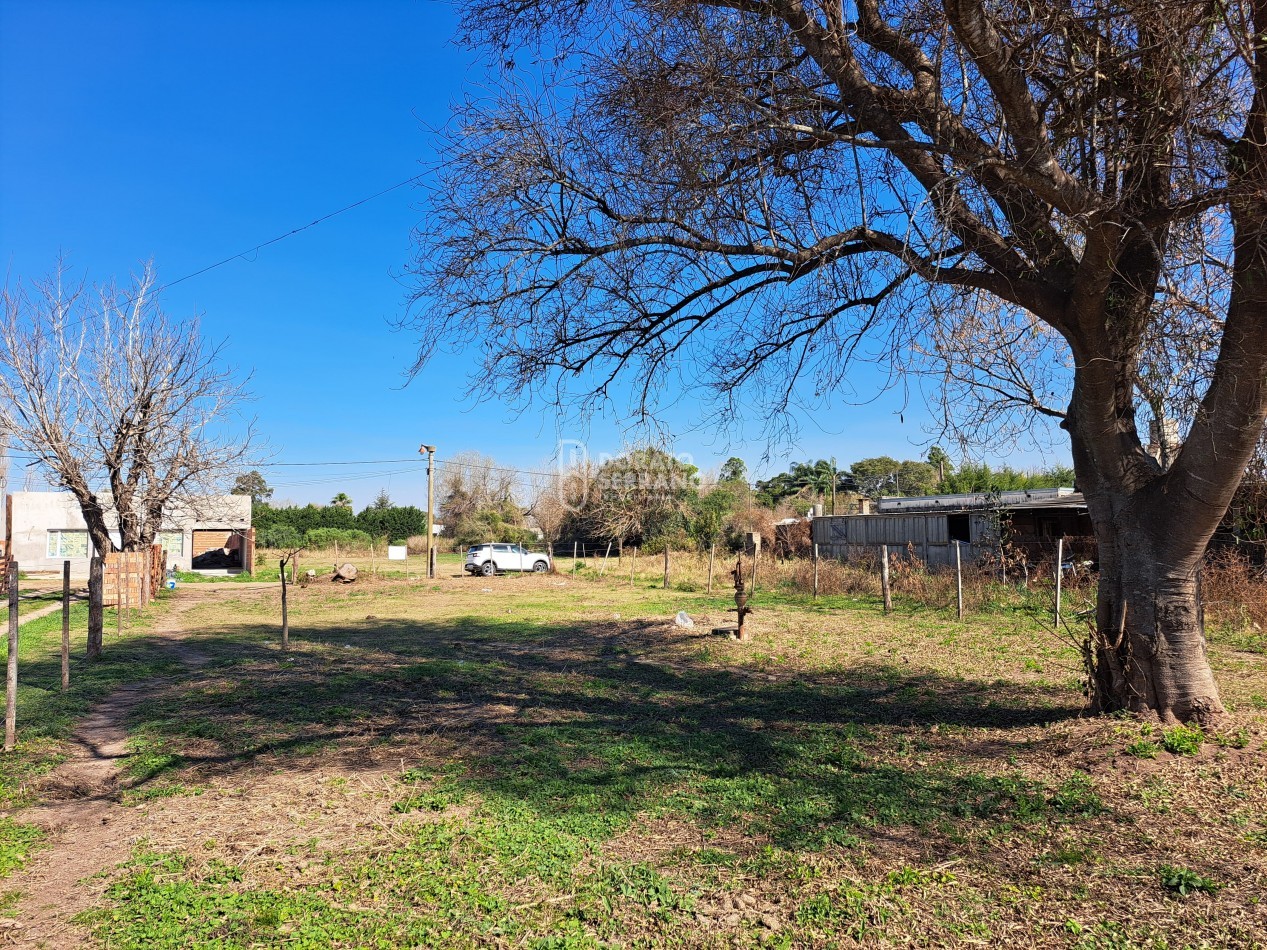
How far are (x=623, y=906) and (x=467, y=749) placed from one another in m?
3.23

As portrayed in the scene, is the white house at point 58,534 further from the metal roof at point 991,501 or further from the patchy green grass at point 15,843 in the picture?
the patchy green grass at point 15,843

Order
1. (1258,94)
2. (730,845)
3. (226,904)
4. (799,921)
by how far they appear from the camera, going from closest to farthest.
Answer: (799,921), (226,904), (730,845), (1258,94)

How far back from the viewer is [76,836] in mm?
4898

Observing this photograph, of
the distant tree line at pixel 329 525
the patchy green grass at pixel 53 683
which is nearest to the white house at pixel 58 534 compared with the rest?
the distant tree line at pixel 329 525

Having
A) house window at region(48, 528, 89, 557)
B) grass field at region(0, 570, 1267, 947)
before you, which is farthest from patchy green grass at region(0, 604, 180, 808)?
house window at region(48, 528, 89, 557)

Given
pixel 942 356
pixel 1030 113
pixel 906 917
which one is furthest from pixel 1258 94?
pixel 906 917

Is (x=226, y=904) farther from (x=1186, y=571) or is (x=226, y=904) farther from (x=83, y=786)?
(x=1186, y=571)

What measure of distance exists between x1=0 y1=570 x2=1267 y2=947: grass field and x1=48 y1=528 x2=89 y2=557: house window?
104 feet

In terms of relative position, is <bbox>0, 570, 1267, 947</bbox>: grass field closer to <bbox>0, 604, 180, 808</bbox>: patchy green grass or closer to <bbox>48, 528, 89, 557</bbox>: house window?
<bbox>0, 604, 180, 808</bbox>: patchy green grass

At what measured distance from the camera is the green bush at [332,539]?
174 ft

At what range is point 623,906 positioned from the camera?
379 cm

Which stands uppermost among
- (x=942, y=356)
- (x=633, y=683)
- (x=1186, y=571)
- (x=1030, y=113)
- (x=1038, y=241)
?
(x=1030, y=113)

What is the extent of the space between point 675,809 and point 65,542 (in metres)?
41.1

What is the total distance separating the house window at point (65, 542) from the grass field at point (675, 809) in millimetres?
31833
